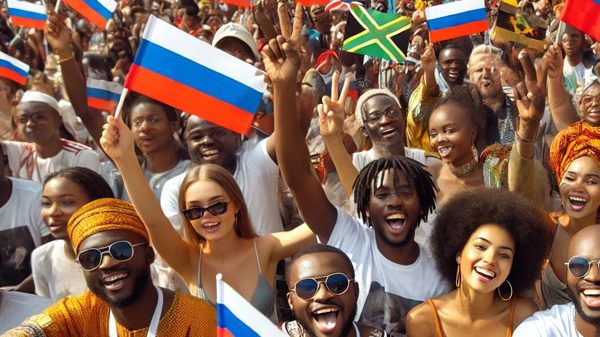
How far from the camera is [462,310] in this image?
398cm

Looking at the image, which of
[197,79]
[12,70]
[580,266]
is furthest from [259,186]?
[12,70]

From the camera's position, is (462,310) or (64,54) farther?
(64,54)

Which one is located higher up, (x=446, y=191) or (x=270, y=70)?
(x=270, y=70)

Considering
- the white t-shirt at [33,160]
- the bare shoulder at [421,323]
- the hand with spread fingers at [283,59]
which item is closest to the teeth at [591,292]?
the bare shoulder at [421,323]

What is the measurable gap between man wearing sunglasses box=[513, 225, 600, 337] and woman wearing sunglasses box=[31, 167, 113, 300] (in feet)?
6.70

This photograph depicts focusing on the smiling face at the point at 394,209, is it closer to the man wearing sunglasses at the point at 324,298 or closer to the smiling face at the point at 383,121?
the man wearing sunglasses at the point at 324,298

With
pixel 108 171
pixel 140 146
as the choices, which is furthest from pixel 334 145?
pixel 108 171

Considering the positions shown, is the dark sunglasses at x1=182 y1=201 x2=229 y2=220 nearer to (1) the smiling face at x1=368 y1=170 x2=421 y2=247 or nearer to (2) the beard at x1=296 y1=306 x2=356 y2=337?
(1) the smiling face at x1=368 y1=170 x2=421 y2=247

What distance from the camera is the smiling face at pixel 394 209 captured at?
418 centimetres

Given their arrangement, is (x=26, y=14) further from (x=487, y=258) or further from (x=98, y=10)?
(x=487, y=258)

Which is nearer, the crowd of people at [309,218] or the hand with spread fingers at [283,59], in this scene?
the crowd of people at [309,218]

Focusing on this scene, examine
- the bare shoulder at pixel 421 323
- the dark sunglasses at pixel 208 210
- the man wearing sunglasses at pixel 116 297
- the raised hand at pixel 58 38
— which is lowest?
the bare shoulder at pixel 421 323

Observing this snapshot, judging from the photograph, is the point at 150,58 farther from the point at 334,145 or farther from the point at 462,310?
the point at 462,310

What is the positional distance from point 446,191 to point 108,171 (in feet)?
6.98
